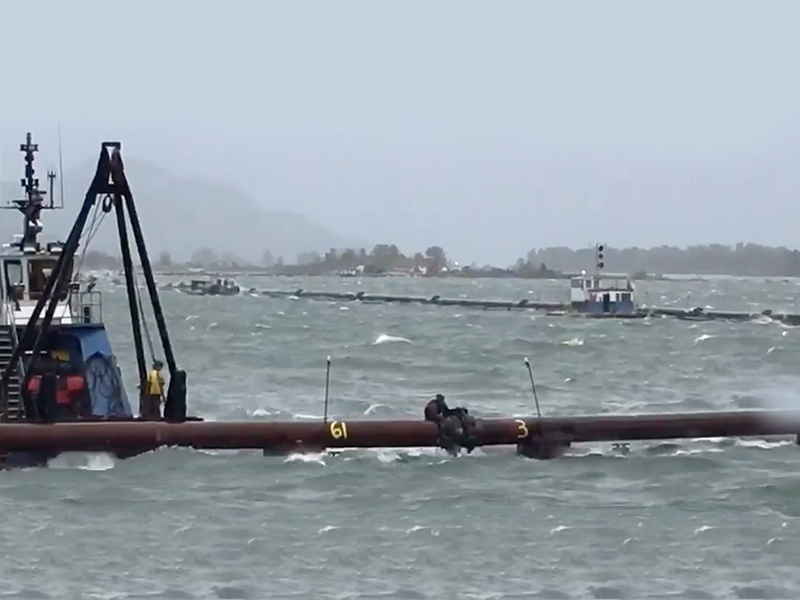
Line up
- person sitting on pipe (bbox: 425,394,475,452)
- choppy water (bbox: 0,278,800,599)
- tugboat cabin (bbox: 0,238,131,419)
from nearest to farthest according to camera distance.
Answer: choppy water (bbox: 0,278,800,599)
person sitting on pipe (bbox: 425,394,475,452)
tugboat cabin (bbox: 0,238,131,419)

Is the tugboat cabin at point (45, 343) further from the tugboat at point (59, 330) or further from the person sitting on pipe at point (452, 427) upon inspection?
the person sitting on pipe at point (452, 427)

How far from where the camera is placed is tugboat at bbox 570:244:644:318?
455 ft

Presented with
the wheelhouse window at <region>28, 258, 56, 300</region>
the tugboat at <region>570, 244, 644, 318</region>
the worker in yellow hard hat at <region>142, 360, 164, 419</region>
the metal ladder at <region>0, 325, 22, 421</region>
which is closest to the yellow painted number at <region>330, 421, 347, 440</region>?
the worker in yellow hard hat at <region>142, 360, 164, 419</region>

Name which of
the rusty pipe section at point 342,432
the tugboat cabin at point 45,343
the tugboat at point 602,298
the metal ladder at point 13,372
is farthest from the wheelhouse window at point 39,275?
the tugboat at point 602,298

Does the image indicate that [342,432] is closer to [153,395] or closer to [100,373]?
[153,395]

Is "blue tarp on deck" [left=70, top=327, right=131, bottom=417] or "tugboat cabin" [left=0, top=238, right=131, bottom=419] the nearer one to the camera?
"tugboat cabin" [left=0, top=238, right=131, bottom=419]

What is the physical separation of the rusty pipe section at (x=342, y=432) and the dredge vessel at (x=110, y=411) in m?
0.02

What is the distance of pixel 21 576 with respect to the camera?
2503cm

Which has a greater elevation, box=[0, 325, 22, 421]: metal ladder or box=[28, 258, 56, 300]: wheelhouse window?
box=[28, 258, 56, 300]: wheelhouse window

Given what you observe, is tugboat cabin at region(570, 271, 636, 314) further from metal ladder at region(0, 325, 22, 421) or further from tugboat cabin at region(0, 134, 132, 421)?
metal ladder at region(0, 325, 22, 421)

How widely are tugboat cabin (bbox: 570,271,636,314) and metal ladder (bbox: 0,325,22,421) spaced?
339ft

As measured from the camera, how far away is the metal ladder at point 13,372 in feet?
121

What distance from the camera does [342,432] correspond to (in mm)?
35938

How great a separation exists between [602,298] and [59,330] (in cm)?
10528
